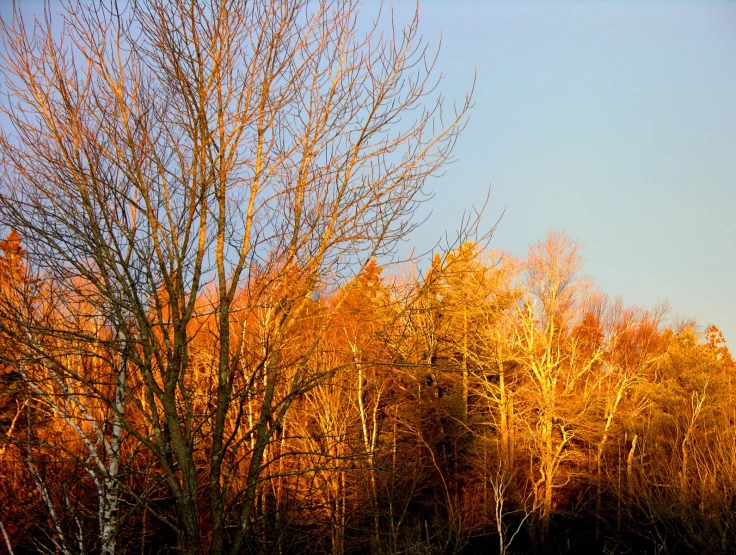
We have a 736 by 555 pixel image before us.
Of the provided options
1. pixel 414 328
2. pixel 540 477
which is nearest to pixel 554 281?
pixel 540 477

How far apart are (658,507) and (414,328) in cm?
1300

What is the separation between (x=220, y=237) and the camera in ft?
17.5

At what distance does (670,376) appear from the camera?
30125mm

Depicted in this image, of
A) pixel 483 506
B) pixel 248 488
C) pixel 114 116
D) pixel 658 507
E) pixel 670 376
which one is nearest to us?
pixel 248 488

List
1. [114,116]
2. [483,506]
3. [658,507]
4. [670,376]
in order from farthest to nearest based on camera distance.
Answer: [670,376] → [483,506] → [658,507] → [114,116]

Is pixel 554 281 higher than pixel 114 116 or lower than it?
higher

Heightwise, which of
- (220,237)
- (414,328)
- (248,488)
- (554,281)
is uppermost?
(554,281)

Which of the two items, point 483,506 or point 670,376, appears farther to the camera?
point 670,376

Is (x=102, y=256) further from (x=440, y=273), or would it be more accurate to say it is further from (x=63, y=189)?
(x=440, y=273)

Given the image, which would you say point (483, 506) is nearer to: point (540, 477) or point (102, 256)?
point (540, 477)

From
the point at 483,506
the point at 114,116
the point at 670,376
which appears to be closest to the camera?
the point at 114,116

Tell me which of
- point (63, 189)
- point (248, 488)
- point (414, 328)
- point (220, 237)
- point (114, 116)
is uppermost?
point (114, 116)

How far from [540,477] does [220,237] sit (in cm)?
2481

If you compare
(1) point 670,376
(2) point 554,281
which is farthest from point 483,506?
(1) point 670,376
